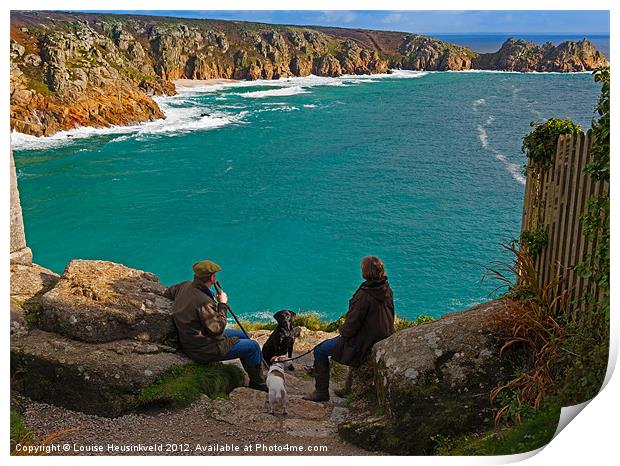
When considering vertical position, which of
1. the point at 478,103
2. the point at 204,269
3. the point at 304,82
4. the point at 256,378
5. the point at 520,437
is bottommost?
the point at 256,378

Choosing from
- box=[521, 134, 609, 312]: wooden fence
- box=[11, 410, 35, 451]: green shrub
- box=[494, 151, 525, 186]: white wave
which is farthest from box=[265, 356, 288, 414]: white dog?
box=[494, 151, 525, 186]: white wave

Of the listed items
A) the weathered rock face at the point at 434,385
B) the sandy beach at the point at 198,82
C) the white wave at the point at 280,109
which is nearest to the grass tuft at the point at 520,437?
the weathered rock face at the point at 434,385

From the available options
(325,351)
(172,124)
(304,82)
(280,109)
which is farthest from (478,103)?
(325,351)

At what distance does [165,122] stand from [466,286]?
40.2 m

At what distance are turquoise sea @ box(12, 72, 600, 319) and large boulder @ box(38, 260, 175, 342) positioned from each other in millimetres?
5431

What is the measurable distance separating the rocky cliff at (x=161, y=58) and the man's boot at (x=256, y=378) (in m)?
5.72

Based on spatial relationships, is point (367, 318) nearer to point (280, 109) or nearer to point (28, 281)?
point (28, 281)

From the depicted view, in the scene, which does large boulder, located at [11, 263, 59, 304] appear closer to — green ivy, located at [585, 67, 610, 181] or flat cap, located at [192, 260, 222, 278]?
flat cap, located at [192, 260, 222, 278]

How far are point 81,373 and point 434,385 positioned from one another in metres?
3.87

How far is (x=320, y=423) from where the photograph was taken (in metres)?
7.17

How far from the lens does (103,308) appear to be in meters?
7.19

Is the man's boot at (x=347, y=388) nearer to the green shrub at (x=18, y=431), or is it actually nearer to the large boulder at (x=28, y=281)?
the green shrub at (x=18, y=431)

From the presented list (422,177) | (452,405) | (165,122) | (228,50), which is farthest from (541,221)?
(228,50)

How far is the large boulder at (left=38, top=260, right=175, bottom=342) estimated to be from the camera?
7.07 metres
